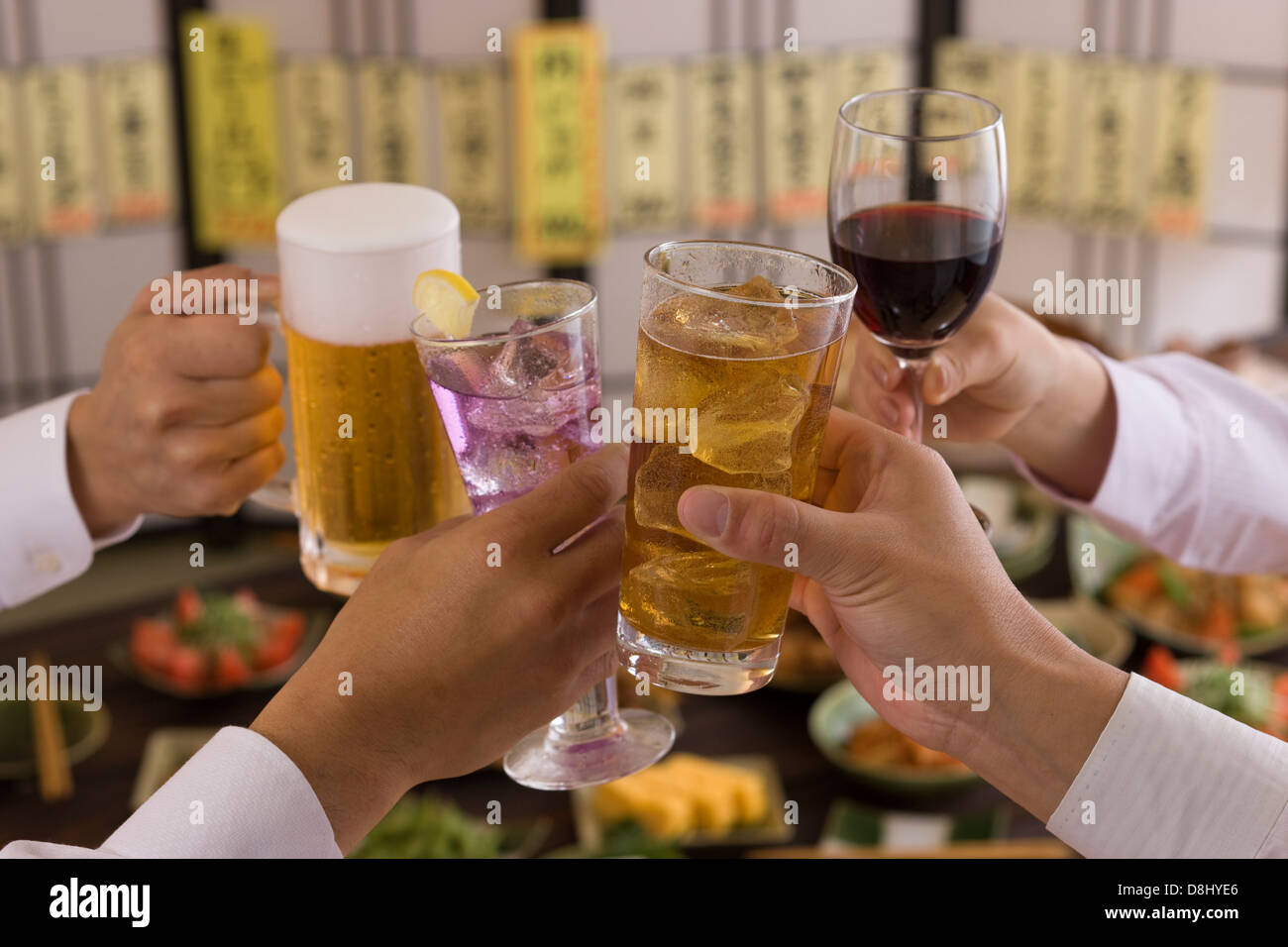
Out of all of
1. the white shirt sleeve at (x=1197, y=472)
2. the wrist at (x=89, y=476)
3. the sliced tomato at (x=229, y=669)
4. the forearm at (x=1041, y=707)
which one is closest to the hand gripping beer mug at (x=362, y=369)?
the wrist at (x=89, y=476)

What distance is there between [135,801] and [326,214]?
2.14m

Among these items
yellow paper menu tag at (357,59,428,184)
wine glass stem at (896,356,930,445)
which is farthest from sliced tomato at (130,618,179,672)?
wine glass stem at (896,356,930,445)

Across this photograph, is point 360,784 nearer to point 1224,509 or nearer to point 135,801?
point 1224,509

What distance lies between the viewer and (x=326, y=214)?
57.0 inches

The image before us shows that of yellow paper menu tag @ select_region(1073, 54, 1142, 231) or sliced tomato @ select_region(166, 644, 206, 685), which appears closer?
sliced tomato @ select_region(166, 644, 206, 685)

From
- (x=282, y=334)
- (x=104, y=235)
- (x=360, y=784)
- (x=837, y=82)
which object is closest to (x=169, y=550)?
(x=104, y=235)

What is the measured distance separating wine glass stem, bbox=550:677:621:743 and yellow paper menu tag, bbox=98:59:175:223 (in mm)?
4057

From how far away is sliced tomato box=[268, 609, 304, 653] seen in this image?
380 cm

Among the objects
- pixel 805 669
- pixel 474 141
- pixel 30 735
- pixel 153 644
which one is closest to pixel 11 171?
pixel 474 141

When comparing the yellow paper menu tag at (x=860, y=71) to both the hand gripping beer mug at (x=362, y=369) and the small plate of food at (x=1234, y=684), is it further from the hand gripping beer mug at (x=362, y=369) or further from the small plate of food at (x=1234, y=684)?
the hand gripping beer mug at (x=362, y=369)

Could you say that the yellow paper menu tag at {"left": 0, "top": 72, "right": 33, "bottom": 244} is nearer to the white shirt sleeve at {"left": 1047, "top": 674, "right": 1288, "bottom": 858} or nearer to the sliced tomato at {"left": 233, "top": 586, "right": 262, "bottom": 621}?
the sliced tomato at {"left": 233, "top": 586, "right": 262, "bottom": 621}

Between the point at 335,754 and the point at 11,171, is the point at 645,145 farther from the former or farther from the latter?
the point at 335,754

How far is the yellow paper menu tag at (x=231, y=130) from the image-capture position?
15.5 ft

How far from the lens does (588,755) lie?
1.46 m
